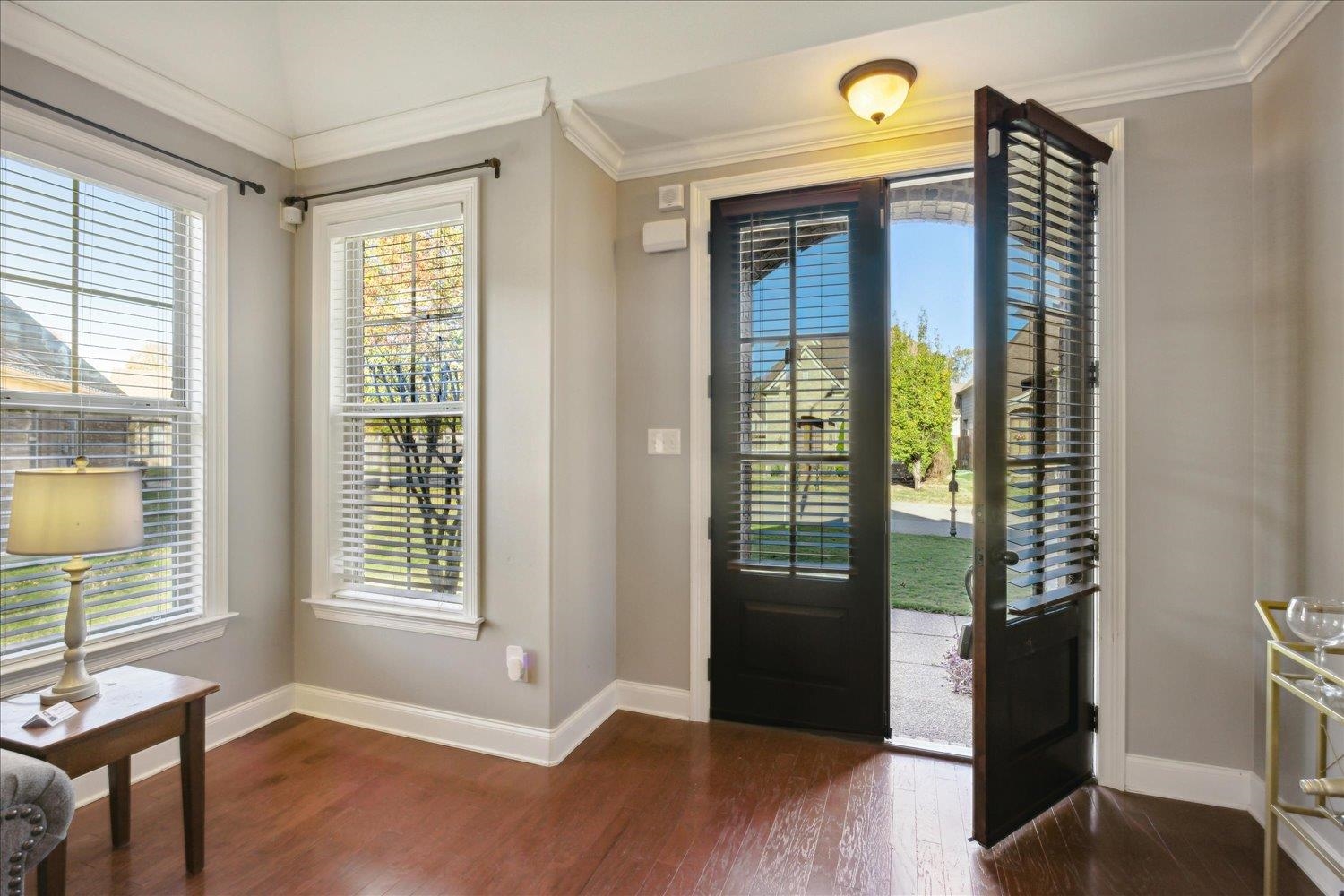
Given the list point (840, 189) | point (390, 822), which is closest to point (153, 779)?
point (390, 822)

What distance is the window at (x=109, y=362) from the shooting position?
2113 millimetres

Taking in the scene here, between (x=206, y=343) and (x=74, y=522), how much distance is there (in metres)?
1.11

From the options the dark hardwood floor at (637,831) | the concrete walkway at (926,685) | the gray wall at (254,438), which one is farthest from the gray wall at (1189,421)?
the gray wall at (254,438)

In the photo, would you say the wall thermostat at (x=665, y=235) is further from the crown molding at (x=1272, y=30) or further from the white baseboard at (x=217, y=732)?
the white baseboard at (x=217, y=732)

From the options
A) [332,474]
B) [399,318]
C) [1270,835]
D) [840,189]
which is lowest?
[1270,835]

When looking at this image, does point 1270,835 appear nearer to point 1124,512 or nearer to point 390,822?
point 1124,512

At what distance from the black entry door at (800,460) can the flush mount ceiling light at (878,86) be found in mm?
360

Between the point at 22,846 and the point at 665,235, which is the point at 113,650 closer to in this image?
the point at 22,846

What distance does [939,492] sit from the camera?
237 inches

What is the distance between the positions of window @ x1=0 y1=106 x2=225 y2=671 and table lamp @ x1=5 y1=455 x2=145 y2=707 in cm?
41

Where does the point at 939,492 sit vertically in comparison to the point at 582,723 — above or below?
above

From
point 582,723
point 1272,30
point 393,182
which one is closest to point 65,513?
point 393,182

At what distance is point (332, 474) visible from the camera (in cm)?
299

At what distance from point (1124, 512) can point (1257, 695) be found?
2.40 ft
